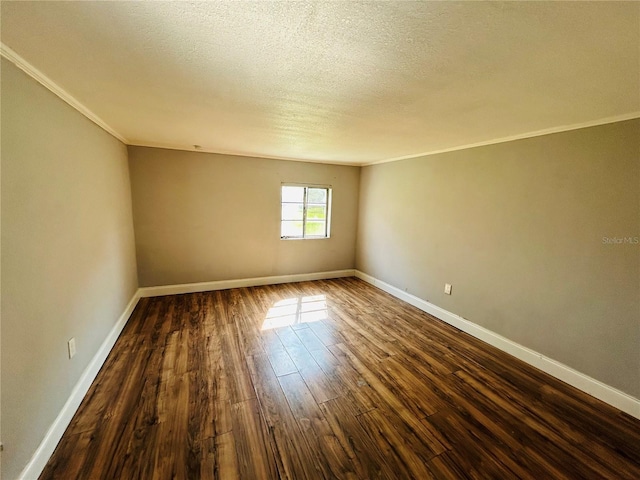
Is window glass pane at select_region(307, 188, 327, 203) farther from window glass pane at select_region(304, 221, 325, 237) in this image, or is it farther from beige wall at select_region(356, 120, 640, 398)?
beige wall at select_region(356, 120, 640, 398)

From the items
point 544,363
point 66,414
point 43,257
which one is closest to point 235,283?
point 66,414

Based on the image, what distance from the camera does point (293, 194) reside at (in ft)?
14.6

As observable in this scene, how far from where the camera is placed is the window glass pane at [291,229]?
4.45 metres

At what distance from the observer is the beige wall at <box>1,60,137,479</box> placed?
1.20m

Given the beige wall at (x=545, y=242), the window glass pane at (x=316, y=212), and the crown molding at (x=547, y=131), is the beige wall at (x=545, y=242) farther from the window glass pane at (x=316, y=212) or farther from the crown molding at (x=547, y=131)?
the window glass pane at (x=316, y=212)

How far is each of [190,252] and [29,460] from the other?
9.12 feet

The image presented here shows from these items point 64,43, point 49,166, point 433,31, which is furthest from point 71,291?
point 433,31

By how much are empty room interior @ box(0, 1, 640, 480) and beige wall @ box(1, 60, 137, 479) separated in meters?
0.02

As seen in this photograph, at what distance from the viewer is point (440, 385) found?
6.89ft

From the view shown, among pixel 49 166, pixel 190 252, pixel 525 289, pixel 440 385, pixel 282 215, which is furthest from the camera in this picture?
pixel 282 215

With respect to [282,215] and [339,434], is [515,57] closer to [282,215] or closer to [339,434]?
[339,434]

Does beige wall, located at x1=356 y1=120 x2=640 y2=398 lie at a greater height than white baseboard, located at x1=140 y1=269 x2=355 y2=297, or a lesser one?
greater

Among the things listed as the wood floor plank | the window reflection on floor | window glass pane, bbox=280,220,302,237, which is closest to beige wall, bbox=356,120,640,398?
the window reflection on floor

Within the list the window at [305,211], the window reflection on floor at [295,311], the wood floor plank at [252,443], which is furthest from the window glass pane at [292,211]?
the wood floor plank at [252,443]
